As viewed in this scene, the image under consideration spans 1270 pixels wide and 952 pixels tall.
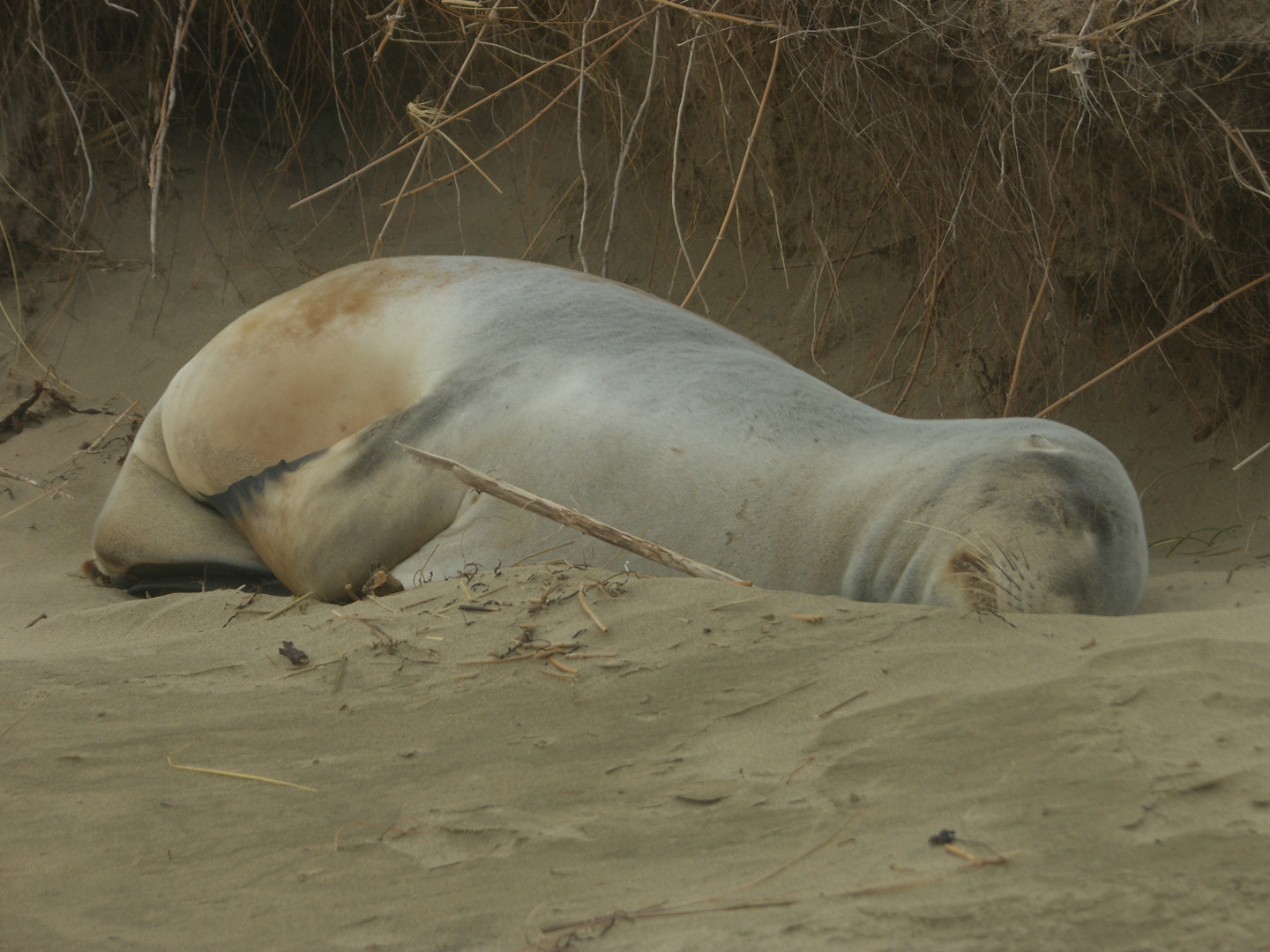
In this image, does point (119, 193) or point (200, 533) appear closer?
point (200, 533)

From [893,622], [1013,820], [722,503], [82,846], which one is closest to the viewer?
[1013,820]

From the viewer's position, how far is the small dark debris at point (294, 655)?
6.10 feet

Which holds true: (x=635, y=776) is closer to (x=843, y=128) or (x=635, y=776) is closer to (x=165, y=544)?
(x=165, y=544)

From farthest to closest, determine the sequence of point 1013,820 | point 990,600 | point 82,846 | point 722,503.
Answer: point 722,503 → point 990,600 → point 82,846 → point 1013,820

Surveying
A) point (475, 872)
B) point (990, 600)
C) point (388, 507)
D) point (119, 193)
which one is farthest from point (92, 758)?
point (119, 193)

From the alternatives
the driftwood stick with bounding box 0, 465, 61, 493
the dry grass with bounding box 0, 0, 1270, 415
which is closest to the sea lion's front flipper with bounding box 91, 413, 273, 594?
the driftwood stick with bounding box 0, 465, 61, 493

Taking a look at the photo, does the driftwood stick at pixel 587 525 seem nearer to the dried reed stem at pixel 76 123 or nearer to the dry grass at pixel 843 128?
the dry grass at pixel 843 128

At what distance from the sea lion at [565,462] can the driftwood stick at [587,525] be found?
10.5 inches

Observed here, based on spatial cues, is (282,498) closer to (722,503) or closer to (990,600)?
(722,503)

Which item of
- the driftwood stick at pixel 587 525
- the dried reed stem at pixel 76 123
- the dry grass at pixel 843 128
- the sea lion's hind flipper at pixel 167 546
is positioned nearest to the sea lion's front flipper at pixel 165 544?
the sea lion's hind flipper at pixel 167 546

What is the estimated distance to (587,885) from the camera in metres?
1.19

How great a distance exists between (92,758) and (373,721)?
0.38 metres

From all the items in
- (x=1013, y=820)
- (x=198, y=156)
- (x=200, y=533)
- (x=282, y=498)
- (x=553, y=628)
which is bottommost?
(x=200, y=533)

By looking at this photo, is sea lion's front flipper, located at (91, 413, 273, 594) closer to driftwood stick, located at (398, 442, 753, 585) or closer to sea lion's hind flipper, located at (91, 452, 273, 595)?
sea lion's hind flipper, located at (91, 452, 273, 595)
